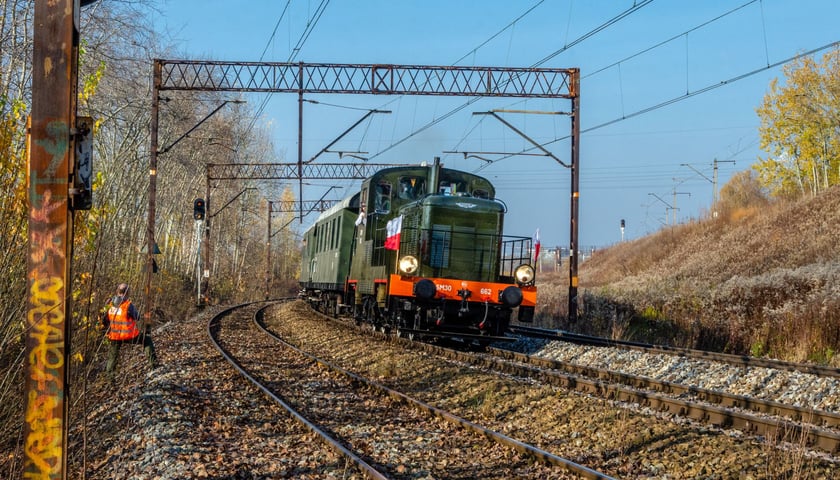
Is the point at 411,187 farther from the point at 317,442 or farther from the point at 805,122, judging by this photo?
the point at 805,122

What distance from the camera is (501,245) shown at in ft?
54.5

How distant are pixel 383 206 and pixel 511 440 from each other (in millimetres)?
10499

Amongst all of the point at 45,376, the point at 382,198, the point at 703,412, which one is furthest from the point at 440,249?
the point at 45,376

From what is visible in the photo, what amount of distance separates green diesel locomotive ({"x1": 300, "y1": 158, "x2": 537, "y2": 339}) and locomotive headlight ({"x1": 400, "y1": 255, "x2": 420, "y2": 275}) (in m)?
0.02

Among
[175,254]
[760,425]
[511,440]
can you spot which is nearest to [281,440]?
[511,440]

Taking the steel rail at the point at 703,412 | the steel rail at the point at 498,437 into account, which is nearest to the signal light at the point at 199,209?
the steel rail at the point at 703,412

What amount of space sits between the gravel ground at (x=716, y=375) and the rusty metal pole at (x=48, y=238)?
8430 mm

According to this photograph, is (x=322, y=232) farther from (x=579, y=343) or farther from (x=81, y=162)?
(x=81, y=162)

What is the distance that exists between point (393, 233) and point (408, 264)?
0.94m

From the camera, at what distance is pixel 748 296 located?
64.6 ft

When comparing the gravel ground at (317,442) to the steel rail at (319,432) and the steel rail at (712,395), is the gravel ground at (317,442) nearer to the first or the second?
the steel rail at (319,432)

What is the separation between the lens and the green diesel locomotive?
15555mm

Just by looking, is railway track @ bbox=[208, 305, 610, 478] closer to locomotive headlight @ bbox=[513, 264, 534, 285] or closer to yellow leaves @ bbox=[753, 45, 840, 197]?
locomotive headlight @ bbox=[513, 264, 534, 285]

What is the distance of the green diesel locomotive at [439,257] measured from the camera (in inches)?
612
